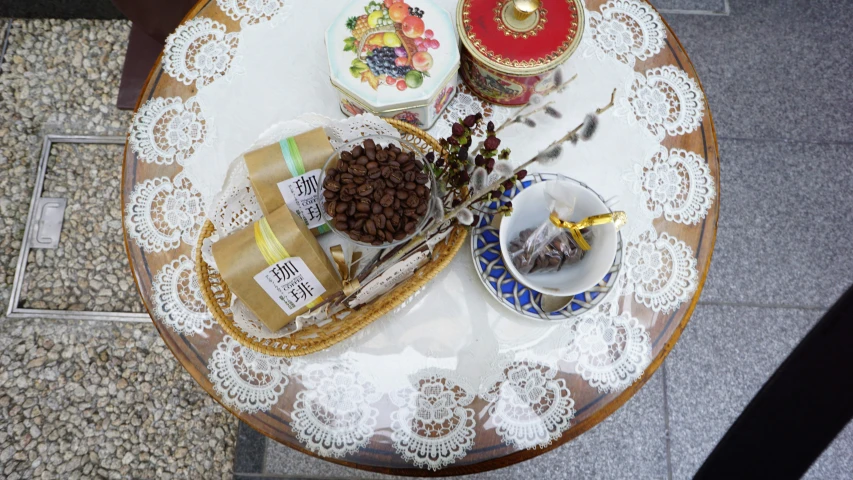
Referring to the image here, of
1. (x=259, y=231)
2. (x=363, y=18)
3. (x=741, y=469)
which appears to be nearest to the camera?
(x=741, y=469)

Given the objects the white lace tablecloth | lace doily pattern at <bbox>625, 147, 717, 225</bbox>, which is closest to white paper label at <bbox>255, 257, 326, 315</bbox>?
the white lace tablecloth

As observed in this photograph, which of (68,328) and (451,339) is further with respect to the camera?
(68,328)

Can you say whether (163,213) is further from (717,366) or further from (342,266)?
(717,366)

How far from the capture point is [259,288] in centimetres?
76

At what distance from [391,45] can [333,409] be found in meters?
0.63

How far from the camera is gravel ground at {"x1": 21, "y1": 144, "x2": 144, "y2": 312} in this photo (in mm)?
1638

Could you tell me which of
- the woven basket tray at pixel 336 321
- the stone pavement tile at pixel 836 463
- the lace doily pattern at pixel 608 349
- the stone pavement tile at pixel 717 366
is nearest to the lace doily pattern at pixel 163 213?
the woven basket tray at pixel 336 321

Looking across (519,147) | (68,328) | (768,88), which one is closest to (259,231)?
Answer: (519,147)

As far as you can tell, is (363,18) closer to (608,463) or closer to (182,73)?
(182,73)

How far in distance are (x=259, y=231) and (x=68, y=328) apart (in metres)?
1.29

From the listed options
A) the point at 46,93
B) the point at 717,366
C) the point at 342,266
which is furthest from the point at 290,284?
the point at 46,93

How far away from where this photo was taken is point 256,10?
40.6 inches

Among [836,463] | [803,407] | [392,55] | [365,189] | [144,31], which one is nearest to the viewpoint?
[803,407]

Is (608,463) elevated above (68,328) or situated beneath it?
situated beneath
